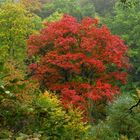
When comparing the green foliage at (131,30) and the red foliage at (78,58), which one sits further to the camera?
the green foliage at (131,30)

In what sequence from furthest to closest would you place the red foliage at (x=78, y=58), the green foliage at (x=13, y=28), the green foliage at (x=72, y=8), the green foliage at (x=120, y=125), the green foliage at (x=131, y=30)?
the green foliage at (x=72, y=8) → the green foliage at (x=131, y=30) → the green foliage at (x=13, y=28) → the red foliage at (x=78, y=58) → the green foliage at (x=120, y=125)

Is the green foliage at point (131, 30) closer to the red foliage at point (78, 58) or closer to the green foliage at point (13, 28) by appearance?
the red foliage at point (78, 58)

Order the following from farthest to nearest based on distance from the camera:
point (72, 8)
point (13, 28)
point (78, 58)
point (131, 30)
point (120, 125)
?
1. point (72, 8)
2. point (131, 30)
3. point (13, 28)
4. point (78, 58)
5. point (120, 125)

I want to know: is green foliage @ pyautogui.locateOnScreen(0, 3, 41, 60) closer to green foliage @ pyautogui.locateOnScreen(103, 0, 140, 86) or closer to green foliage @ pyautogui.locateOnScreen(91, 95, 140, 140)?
green foliage @ pyautogui.locateOnScreen(103, 0, 140, 86)

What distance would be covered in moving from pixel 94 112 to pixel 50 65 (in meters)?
3.44

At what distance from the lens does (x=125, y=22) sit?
94.4 ft

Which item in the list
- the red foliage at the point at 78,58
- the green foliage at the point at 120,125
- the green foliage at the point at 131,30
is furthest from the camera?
the green foliage at the point at 131,30

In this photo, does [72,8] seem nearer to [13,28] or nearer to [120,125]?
[13,28]

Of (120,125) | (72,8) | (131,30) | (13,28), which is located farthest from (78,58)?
(72,8)

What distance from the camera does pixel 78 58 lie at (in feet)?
69.3

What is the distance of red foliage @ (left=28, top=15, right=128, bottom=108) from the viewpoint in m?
20.6

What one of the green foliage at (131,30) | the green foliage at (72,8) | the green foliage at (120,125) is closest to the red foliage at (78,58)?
the green foliage at (120,125)

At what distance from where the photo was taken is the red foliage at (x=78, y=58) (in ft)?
67.7

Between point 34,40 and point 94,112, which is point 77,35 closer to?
point 34,40
